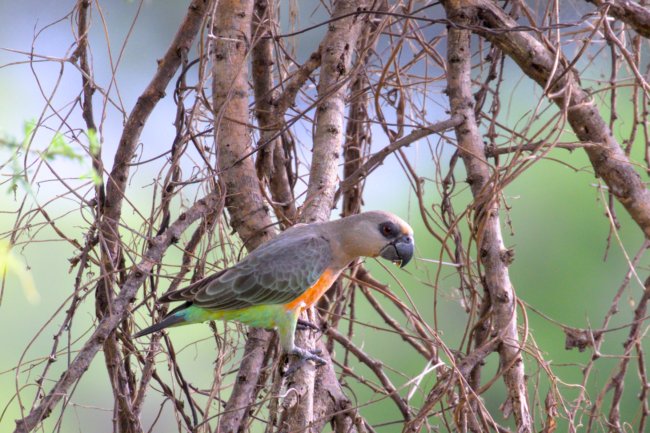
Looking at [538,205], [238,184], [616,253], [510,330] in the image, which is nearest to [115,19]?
[238,184]

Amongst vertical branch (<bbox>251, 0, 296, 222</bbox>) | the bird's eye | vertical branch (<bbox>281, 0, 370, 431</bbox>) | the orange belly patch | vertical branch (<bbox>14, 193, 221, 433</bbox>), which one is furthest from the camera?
vertical branch (<bbox>251, 0, 296, 222</bbox>)

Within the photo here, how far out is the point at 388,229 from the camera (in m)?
2.80

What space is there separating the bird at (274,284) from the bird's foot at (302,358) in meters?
0.04

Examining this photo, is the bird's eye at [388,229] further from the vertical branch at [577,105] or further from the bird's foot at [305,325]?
the vertical branch at [577,105]

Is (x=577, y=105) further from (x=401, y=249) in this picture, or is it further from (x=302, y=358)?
(x=302, y=358)

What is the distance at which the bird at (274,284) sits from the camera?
2.58 m

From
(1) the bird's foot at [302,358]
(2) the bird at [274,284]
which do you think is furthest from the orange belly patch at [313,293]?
(1) the bird's foot at [302,358]

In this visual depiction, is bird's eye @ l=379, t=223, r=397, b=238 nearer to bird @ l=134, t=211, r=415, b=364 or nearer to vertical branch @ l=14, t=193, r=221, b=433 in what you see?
bird @ l=134, t=211, r=415, b=364

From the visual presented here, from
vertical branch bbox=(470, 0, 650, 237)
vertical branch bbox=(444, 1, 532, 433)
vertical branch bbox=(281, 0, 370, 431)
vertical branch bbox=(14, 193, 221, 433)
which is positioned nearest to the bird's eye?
vertical branch bbox=(281, 0, 370, 431)

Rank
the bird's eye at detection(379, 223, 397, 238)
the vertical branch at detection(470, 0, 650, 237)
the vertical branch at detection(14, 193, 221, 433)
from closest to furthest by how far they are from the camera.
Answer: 1. the vertical branch at detection(14, 193, 221, 433)
2. the vertical branch at detection(470, 0, 650, 237)
3. the bird's eye at detection(379, 223, 397, 238)

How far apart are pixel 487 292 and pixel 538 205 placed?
9.31 feet

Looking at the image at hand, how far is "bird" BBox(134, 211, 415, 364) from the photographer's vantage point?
2.58 metres

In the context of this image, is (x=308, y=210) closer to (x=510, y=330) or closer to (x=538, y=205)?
(x=510, y=330)

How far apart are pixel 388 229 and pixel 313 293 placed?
41 centimetres
